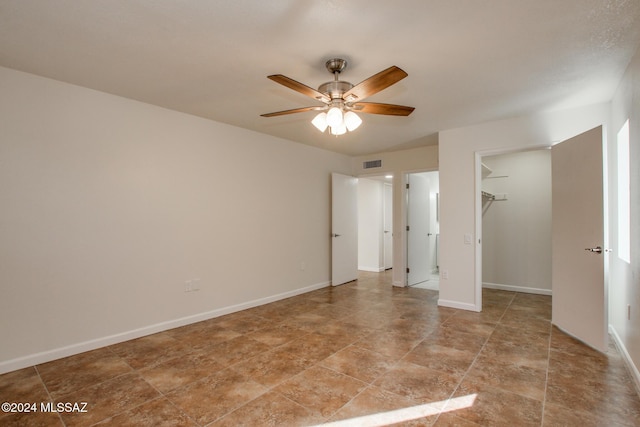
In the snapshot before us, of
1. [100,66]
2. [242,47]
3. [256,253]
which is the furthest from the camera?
[256,253]

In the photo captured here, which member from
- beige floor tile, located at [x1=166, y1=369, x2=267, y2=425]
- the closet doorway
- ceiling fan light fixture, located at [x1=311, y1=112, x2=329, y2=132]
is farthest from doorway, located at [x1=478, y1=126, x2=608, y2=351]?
beige floor tile, located at [x1=166, y1=369, x2=267, y2=425]

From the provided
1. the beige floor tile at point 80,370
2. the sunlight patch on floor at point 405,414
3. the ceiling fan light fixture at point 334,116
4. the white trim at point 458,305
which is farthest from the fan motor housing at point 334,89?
the white trim at point 458,305

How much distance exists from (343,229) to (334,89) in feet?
11.8

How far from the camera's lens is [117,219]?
3.06 metres

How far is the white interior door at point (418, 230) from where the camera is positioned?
5578 mm

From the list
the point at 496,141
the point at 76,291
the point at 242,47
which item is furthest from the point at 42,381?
the point at 496,141

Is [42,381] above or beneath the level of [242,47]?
beneath

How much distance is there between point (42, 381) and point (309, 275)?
349cm

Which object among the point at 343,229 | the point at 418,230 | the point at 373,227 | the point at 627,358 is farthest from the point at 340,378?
the point at 373,227

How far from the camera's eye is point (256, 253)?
437 centimetres

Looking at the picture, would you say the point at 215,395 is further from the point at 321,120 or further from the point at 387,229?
the point at 387,229

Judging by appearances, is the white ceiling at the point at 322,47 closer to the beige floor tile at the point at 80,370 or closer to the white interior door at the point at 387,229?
the beige floor tile at the point at 80,370

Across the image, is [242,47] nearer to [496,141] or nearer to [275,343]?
[275,343]

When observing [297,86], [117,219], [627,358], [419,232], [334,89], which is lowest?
[627,358]
